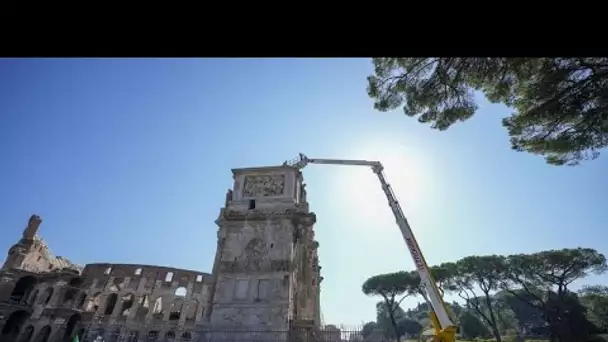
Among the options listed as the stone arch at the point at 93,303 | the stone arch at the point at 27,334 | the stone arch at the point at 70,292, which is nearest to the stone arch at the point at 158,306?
the stone arch at the point at 93,303

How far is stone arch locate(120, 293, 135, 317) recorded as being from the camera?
119 ft

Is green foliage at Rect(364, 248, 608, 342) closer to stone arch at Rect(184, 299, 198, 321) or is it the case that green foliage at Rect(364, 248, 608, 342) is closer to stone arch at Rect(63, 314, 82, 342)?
stone arch at Rect(184, 299, 198, 321)

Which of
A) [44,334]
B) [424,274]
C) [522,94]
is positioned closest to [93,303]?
[44,334]

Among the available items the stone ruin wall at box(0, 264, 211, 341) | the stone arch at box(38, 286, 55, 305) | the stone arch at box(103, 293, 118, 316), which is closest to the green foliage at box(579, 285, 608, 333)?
the stone ruin wall at box(0, 264, 211, 341)

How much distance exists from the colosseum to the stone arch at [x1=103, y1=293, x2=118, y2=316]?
118 mm

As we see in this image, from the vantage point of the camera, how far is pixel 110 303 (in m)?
37.3
